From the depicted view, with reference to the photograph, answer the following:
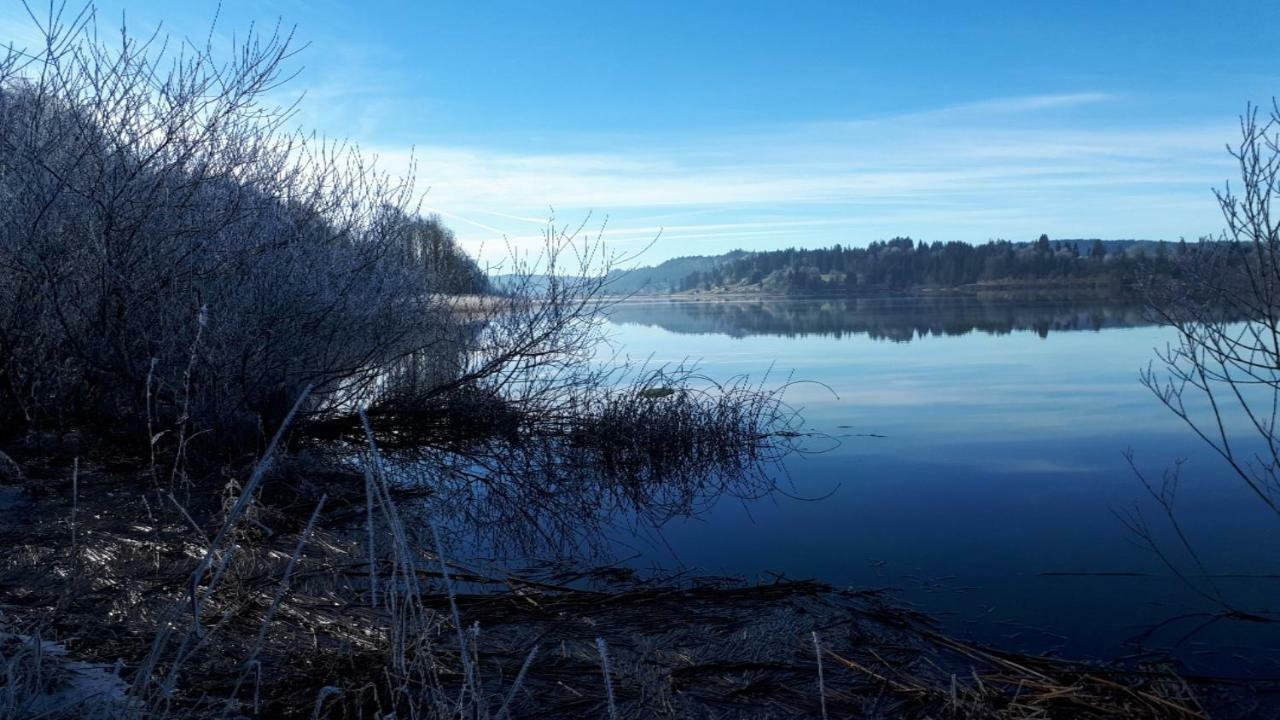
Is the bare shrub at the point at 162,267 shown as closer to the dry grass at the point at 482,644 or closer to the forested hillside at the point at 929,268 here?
the dry grass at the point at 482,644

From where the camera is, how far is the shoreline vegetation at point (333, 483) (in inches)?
136

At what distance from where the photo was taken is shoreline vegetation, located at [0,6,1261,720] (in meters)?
3.47

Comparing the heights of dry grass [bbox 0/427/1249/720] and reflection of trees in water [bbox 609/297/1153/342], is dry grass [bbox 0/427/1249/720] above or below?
below

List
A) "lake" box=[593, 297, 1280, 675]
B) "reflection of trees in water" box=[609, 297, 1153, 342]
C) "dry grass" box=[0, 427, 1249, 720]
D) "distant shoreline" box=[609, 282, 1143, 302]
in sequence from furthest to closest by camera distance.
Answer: "distant shoreline" box=[609, 282, 1143, 302]
"reflection of trees in water" box=[609, 297, 1153, 342]
"lake" box=[593, 297, 1280, 675]
"dry grass" box=[0, 427, 1249, 720]

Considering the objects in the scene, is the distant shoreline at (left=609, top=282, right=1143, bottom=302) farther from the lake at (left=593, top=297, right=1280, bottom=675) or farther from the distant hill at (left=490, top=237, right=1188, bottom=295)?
the lake at (left=593, top=297, right=1280, bottom=675)

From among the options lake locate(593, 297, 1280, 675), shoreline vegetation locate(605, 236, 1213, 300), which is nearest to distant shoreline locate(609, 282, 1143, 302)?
shoreline vegetation locate(605, 236, 1213, 300)

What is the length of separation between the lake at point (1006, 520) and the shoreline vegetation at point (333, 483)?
0.44 m

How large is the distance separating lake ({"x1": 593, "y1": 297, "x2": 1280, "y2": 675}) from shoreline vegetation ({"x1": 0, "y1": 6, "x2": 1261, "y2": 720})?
0.44m

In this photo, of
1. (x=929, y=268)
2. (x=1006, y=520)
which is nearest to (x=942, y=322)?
(x=1006, y=520)

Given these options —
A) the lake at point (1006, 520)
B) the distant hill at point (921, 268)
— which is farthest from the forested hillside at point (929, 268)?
the lake at point (1006, 520)

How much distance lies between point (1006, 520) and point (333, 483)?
5544mm

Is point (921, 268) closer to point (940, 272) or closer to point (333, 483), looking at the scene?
point (940, 272)

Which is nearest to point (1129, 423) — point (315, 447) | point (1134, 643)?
point (1134, 643)

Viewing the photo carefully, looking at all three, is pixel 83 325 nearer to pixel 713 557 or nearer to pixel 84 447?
pixel 84 447
